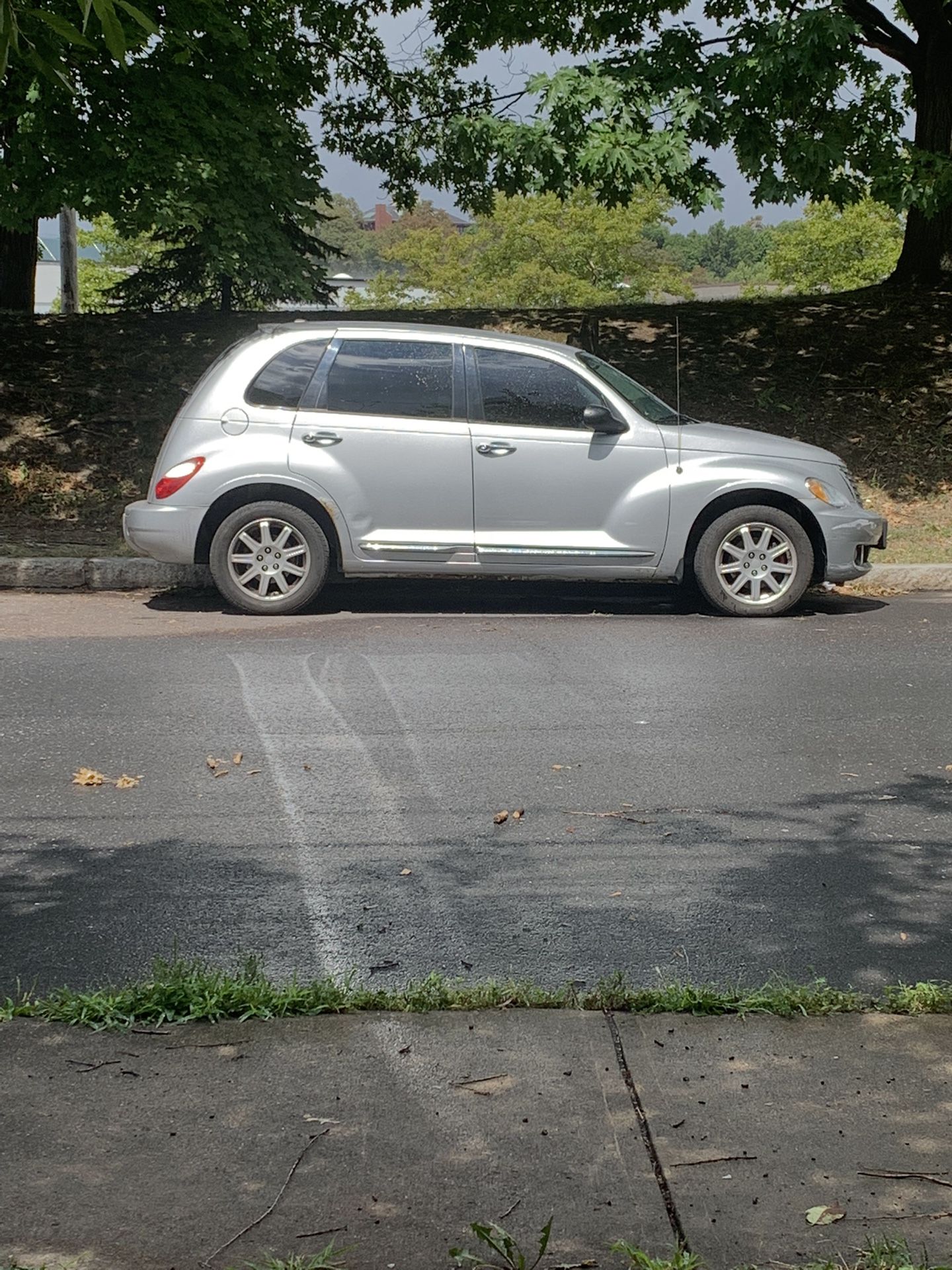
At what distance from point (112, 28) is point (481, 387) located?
278 inches

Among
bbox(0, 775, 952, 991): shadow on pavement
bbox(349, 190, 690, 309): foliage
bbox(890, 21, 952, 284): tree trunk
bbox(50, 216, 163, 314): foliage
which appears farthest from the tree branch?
bbox(349, 190, 690, 309): foliage

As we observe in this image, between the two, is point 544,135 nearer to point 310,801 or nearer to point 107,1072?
point 310,801

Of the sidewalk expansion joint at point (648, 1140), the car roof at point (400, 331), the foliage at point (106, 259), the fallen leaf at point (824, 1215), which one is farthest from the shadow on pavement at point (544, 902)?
the foliage at point (106, 259)

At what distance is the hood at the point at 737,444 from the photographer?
9570 mm

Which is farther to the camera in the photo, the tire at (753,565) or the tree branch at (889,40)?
the tree branch at (889,40)

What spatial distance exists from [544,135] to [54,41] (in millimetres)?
11376

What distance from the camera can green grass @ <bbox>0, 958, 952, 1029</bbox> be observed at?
3492mm

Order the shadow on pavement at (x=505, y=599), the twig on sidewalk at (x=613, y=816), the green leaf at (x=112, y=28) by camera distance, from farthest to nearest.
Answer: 1. the shadow on pavement at (x=505, y=599)
2. the twig on sidewalk at (x=613, y=816)
3. the green leaf at (x=112, y=28)

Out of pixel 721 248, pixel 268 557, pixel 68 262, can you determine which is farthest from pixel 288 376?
pixel 721 248

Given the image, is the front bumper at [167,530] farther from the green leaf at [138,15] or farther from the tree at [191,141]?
the green leaf at [138,15]

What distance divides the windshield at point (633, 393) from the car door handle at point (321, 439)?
1.82 m

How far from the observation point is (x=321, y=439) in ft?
30.7

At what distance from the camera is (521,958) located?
13.0 ft

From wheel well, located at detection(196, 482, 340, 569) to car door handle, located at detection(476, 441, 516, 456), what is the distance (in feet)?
3.60
